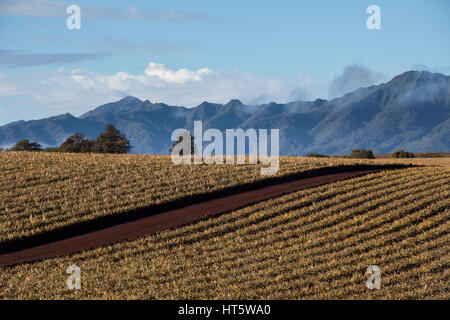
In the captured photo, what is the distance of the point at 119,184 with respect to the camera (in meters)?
38.4

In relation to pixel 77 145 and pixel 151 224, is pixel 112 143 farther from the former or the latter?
pixel 151 224

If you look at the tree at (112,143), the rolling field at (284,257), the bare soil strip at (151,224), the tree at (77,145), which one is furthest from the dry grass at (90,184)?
the tree at (112,143)

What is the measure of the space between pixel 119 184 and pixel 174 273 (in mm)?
18539

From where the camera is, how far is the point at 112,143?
4409 inches

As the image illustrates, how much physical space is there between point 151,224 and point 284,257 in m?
9.88

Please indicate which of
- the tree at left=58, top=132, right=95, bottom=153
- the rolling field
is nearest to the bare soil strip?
the rolling field

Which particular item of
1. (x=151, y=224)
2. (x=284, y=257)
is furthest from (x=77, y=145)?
(x=284, y=257)

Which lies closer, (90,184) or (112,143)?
(90,184)

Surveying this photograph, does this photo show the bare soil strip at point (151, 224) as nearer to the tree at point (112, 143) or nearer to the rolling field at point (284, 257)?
the rolling field at point (284, 257)

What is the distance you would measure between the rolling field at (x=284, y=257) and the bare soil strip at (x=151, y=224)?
108 centimetres

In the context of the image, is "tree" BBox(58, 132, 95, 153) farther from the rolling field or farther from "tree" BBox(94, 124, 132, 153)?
the rolling field

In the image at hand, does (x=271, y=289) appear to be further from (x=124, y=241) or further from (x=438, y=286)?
(x=124, y=241)
